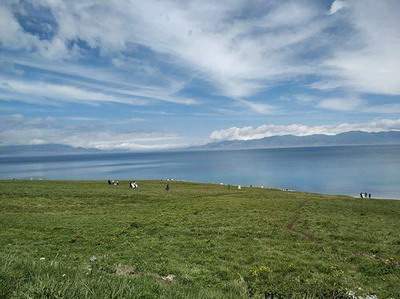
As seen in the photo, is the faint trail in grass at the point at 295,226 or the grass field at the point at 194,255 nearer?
the grass field at the point at 194,255

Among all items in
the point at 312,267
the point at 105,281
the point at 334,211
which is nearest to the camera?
the point at 105,281

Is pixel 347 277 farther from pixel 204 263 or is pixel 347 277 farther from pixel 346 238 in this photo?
pixel 346 238

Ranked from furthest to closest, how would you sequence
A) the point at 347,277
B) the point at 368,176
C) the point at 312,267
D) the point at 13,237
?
1. the point at 368,176
2. the point at 13,237
3. the point at 312,267
4. the point at 347,277

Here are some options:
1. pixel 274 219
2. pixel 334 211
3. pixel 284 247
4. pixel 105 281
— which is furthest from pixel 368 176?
pixel 105 281

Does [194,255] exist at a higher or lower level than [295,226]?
higher

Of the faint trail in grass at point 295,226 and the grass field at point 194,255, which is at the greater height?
the grass field at point 194,255

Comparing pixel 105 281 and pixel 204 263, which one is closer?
pixel 105 281

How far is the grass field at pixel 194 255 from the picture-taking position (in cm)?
967

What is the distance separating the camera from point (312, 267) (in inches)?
827

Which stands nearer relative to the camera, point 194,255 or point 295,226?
point 194,255

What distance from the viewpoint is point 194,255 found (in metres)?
23.6

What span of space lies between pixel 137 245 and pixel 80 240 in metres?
4.76

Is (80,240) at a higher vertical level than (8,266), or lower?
lower

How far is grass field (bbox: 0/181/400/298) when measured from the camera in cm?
967
